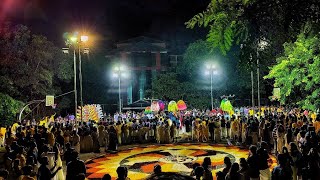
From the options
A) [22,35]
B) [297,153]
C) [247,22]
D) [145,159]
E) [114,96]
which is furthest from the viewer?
[114,96]

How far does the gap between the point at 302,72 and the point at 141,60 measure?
3408 cm

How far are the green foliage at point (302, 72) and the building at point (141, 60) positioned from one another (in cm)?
3036

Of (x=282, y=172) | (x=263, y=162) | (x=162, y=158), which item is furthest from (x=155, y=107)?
(x=282, y=172)

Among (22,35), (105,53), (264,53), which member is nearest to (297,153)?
(264,53)

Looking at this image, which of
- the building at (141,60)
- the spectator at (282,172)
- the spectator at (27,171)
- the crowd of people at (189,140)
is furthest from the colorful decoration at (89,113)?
the spectator at (282,172)

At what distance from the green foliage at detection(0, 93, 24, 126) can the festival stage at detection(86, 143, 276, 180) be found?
9.74 metres

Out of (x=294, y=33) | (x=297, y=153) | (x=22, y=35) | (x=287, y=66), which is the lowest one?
(x=297, y=153)

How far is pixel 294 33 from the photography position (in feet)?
11.7

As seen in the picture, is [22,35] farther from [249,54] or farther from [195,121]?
[249,54]

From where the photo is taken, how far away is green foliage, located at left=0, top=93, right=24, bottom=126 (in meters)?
23.8

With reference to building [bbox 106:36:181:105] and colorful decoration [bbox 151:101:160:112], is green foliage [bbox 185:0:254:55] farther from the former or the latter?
building [bbox 106:36:181:105]

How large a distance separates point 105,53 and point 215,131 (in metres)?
30.3

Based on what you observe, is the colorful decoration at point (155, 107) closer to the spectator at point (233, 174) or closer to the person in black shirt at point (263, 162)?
the person in black shirt at point (263, 162)

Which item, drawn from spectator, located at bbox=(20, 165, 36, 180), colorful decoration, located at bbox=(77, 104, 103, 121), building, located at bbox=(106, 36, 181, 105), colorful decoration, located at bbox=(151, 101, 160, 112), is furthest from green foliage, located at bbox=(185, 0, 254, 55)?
building, located at bbox=(106, 36, 181, 105)
